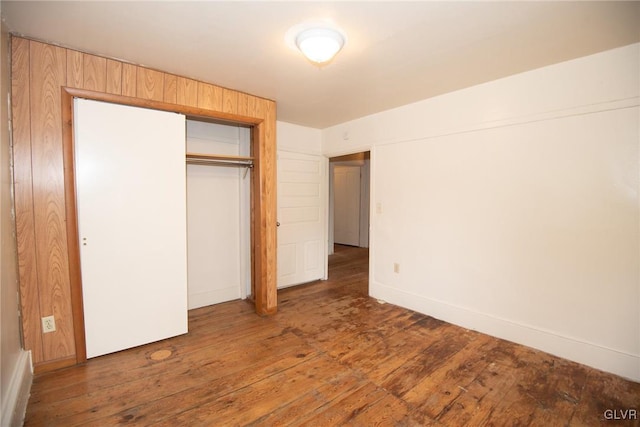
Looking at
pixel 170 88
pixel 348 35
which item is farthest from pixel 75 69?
pixel 348 35

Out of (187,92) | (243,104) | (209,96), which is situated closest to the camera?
(187,92)

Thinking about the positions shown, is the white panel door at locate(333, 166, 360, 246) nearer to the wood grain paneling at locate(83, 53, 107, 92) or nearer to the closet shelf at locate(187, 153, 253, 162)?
the closet shelf at locate(187, 153, 253, 162)

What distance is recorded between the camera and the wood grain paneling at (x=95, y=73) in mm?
2156

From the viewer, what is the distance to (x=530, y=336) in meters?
→ 2.48

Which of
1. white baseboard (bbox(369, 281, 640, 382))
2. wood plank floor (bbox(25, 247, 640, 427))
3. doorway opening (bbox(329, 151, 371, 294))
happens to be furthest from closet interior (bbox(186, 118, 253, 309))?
doorway opening (bbox(329, 151, 371, 294))

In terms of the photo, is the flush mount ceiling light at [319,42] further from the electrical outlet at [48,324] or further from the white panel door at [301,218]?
the electrical outlet at [48,324]

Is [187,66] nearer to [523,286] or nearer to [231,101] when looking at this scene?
[231,101]

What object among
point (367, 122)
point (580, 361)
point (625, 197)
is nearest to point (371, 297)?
point (580, 361)

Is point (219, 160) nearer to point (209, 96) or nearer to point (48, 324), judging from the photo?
point (209, 96)

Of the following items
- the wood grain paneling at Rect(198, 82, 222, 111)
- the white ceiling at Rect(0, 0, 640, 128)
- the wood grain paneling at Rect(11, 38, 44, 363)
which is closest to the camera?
the white ceiling at Rect(0, 0, 640, 128)

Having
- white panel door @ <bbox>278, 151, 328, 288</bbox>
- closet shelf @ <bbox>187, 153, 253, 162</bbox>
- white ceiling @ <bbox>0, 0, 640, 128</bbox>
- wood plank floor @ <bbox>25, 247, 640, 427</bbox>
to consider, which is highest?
white ceiling @ <bbox>0, 0, 640, 128</bbox>

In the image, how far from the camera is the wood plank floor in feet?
5.63

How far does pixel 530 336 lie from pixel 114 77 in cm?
416

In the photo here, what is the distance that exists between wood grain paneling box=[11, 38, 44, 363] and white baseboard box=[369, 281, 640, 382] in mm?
3393
